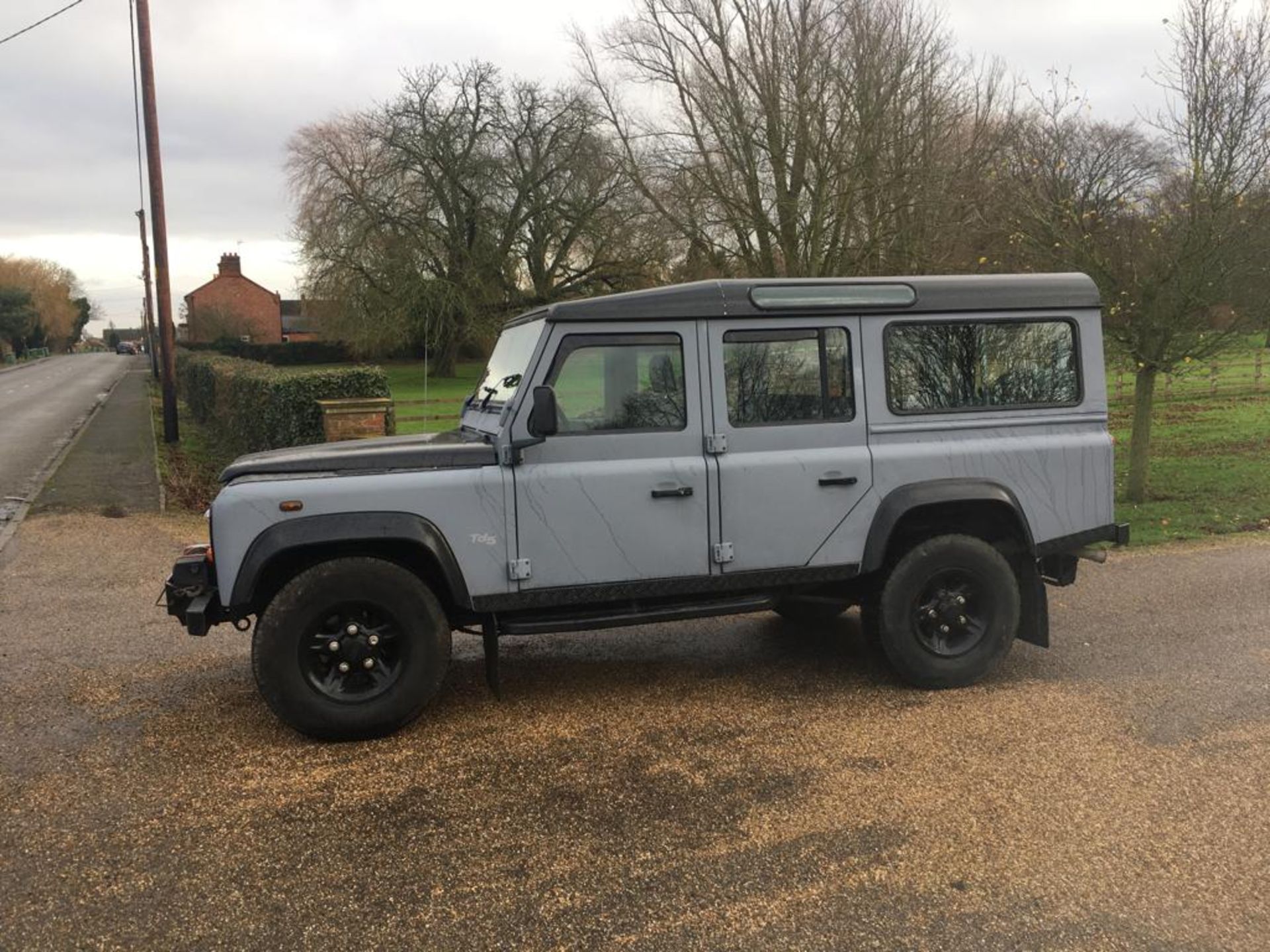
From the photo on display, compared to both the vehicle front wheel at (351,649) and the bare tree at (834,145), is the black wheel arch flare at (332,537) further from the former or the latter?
the bare tree at (834,145)

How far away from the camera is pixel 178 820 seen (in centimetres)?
355

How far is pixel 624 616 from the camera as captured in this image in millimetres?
4547

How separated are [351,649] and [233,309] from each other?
81373 millimetres

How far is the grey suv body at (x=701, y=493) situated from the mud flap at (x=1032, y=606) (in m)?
0.01

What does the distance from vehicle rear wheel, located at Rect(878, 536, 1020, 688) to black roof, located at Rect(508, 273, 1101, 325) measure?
1.25m

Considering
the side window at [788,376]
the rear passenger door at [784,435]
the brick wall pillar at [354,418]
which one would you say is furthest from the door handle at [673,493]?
the brick wall pillar at [354,418]

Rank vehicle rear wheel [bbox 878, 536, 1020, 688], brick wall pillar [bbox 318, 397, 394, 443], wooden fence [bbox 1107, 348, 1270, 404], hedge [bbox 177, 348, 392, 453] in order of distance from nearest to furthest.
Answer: vehicle rear wheel [bbox 878, 536, 1020, 688] → brick wall pillar [bbox 318, 397, 394, 443] → hedge [bbox 177, 348, 392, 453] → wooden fence [bbox 1107, 348, 1270, 404]

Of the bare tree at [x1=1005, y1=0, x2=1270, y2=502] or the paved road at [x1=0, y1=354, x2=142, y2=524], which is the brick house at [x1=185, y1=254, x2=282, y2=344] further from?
the bare tree at [x1=1005, y1=0, x2=1270, y2=502]

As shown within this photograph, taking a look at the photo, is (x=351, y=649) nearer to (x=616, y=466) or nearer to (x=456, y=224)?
(x=616, y=466)

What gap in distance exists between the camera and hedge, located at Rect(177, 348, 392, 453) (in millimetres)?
10672

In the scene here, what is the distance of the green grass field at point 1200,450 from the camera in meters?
9.72

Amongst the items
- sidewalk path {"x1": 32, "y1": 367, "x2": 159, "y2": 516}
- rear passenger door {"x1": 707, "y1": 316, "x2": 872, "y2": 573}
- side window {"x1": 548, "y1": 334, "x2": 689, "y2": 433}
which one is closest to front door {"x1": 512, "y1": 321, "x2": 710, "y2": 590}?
side window {"x1": 548, "y1": 334, "x2": 689, "y2": 433}

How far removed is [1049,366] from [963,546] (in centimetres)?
113

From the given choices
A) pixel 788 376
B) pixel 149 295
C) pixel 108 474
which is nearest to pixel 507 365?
pixel 788 376
